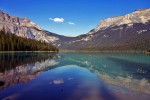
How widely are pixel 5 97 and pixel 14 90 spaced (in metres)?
4.74

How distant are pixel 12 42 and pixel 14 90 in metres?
162

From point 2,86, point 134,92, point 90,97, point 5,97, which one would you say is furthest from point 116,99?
point 2,86

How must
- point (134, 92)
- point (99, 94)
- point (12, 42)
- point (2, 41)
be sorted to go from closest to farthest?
1. point (99, 94)
2. point (134, 92)
3. point (2, 41)
4. point (12, 42)

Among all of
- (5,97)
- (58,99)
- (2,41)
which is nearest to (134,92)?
(58,99)

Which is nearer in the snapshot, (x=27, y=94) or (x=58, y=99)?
(x=58, y=99)

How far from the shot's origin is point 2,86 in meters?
36.1

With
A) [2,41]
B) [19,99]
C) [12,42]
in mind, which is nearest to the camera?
[19,99]

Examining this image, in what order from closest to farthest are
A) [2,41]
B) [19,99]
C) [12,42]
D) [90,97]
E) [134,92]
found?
1. [19,99]
2. [90,97]
3. [134,92]
4. [2,41]
5. [12,42]

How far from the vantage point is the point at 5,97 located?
2839 cm

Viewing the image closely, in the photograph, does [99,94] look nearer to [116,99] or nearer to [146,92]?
[116,99]

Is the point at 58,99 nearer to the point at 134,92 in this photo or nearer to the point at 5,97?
the point at 5,97

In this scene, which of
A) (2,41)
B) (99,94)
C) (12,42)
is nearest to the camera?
(99,94)

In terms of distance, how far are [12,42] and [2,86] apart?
15854 centimetres

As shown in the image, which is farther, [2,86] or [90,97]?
[2,86]
